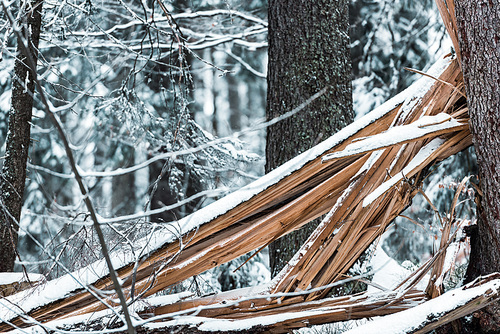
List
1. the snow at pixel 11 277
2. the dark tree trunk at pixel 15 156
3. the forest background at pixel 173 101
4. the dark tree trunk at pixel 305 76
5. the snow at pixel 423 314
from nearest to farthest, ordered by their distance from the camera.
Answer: the snow at pixel 423 314
the snow at pixel 11 277
the dark tree trunk at pixel 15 156
the dark tree trunk at pixel 305 76
the forest background at pixel 173 101

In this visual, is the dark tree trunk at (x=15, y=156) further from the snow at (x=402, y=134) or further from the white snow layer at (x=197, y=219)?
the snow at (x=402, y=134)

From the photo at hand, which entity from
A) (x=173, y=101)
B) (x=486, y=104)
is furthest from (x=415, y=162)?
(x=173, y=101)

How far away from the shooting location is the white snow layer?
7.42 feet

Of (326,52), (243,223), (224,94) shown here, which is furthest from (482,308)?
(224,94)

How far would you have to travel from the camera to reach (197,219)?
2.32 meters

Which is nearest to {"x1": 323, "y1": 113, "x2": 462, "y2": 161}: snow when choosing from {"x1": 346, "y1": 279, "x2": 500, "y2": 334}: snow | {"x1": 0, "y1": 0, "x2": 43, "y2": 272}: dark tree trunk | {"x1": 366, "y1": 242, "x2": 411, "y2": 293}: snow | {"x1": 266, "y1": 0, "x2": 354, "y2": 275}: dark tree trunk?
{"x1": 346, "y1": 279, "x2": 500, "y2": 334}: snow

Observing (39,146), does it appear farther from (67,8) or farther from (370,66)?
(370,66)

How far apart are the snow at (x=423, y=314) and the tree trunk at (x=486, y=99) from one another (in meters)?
0.15

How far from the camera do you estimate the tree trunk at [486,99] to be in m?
2.02

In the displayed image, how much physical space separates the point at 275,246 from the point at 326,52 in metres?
1.63

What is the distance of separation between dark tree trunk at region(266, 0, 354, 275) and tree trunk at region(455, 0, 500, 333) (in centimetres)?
168

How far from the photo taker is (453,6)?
2.27 m

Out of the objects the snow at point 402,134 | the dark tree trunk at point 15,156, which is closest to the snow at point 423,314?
the snow at point 402,134

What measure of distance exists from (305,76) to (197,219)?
1.93m
